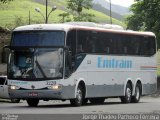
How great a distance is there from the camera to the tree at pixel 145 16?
6216 centimetres

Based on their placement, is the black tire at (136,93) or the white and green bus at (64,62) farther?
the black tire at (136,93)

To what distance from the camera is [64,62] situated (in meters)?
26.7

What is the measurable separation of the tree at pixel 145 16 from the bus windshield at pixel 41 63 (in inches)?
1395

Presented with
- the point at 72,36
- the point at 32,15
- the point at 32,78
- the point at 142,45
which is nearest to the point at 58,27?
the point at 72,36

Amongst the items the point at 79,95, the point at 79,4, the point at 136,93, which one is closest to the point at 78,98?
the point at 79,95

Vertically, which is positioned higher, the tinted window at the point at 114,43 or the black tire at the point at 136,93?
the tinted window at the point at 114,43

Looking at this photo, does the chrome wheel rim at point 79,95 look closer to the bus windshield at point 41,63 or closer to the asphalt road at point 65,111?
the asphalt road at point 65,111

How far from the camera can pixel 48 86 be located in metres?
26.5

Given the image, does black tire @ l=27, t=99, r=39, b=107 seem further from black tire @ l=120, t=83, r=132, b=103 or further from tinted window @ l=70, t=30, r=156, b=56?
black tire @ l=120, t=83, r=132, b=103

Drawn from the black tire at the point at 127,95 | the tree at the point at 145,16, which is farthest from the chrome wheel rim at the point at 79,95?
the tree at the point at 145,16

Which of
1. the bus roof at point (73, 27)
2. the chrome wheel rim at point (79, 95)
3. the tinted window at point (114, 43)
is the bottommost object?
the chrome wheel rim at point (79, 95)

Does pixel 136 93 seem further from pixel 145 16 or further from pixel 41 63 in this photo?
pixel 145 16

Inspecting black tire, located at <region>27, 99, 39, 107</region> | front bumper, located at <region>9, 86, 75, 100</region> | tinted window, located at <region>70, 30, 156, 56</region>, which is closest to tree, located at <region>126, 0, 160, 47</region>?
tinted window, located at <region>70, 30, 156, 56</region>

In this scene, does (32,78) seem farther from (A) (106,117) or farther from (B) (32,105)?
(A) (106,117)
